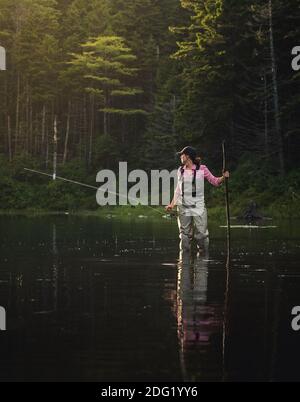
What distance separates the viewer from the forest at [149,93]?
1651 inches

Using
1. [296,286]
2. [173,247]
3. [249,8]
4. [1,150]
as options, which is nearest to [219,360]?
[296,286]

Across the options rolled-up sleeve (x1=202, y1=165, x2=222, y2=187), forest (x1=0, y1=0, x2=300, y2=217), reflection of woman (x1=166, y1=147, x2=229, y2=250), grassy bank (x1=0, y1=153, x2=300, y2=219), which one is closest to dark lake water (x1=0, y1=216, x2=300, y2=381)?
reflection of woman (x1=166, y1=147, x2=229, y2=250)

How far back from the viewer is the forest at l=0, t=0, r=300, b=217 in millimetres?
41938

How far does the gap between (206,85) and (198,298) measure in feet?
119

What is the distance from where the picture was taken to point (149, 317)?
29.4ft

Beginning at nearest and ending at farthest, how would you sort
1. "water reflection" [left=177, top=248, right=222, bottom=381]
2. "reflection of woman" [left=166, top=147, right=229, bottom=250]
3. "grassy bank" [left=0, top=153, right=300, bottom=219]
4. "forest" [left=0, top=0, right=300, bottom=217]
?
"water reflection" [left=177, top=248, right=222, bottom=381] → "reflection of woman" [left=166, top=147, right=229, bottom=250] → "grassy bank" [left=0, top=153, right=300, bottom=219] → "forest" [left=0, top=0, right=300, bottom=217]

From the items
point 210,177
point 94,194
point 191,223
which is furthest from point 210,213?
point 210,177

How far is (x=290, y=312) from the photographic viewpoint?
923 cm

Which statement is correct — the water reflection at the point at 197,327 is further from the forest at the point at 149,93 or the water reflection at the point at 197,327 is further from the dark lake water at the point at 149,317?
the forest at the point at 149,93

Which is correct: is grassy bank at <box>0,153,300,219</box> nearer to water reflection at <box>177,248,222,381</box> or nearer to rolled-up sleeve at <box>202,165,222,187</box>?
rolled-up sleeve at <box>202,165,222,187</box>

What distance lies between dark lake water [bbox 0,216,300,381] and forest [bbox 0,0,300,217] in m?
24.0

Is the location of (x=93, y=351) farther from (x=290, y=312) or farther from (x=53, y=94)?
(x=53, y=94)

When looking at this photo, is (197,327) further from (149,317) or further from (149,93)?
(149,93)

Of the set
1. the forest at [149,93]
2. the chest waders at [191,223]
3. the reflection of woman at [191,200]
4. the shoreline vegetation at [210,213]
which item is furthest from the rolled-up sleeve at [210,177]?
the forest at [149,93]
